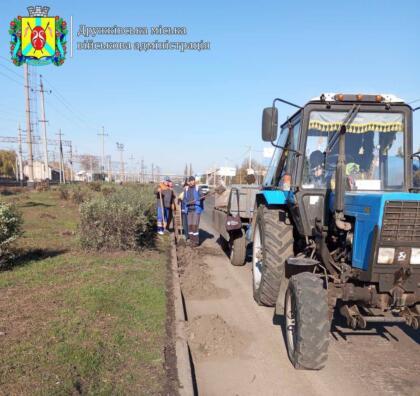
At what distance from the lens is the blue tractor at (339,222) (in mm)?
3820

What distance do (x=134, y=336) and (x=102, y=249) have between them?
4.32 metres

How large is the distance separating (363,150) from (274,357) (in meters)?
2.73

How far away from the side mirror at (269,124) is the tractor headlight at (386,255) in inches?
76.0

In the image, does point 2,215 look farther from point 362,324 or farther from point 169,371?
point 362,324

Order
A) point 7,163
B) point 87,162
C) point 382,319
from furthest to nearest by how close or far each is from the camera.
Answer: point 87,162 → point 7,163 → point 382,319

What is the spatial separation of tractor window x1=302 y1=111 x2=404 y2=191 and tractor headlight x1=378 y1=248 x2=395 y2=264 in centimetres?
139

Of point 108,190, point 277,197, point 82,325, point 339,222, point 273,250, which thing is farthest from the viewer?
point 108,190

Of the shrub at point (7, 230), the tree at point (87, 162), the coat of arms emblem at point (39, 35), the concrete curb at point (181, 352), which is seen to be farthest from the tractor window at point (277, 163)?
the tree at point (87, 162)

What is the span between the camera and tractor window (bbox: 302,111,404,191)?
508cm

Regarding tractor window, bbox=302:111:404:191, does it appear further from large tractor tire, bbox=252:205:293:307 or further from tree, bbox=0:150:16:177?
tree, bbox=0:150:16:177

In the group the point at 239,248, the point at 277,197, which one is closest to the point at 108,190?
the point at 239,248

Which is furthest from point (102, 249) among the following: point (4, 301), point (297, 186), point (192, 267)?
point (297, 186)

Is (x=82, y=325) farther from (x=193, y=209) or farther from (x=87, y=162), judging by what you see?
(x=87, y=162)

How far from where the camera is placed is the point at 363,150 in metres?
5.12
